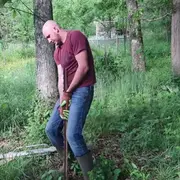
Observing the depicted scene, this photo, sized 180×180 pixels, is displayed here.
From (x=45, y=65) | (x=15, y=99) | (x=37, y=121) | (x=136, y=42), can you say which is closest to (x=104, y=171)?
(x=37, y=121)

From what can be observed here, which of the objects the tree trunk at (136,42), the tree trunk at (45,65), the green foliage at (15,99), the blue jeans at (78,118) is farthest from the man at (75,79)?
the tree trunk at (136,42)

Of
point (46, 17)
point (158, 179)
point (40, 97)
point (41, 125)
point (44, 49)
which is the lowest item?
point (158, 179)

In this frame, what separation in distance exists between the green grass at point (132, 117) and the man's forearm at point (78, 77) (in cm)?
111

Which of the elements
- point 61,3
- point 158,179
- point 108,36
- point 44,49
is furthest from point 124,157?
point 108,36

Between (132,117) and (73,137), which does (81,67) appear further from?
(132,117)

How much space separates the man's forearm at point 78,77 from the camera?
3543mm

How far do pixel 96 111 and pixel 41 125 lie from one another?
1.06m

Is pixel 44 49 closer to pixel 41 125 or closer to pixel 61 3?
pixel 41 125

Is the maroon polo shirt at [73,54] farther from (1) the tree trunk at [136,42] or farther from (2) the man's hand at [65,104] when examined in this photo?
(1) the tree trunk at [136,42]

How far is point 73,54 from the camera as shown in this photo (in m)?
3.61

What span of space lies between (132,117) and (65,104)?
6.43 ft

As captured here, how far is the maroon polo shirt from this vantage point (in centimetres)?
356

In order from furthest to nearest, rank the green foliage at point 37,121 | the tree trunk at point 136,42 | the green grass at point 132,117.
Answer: the tree trunk at point 136,42
the green foliage at point 37,121
the green grass at point 132,117

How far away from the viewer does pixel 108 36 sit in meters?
24.2
